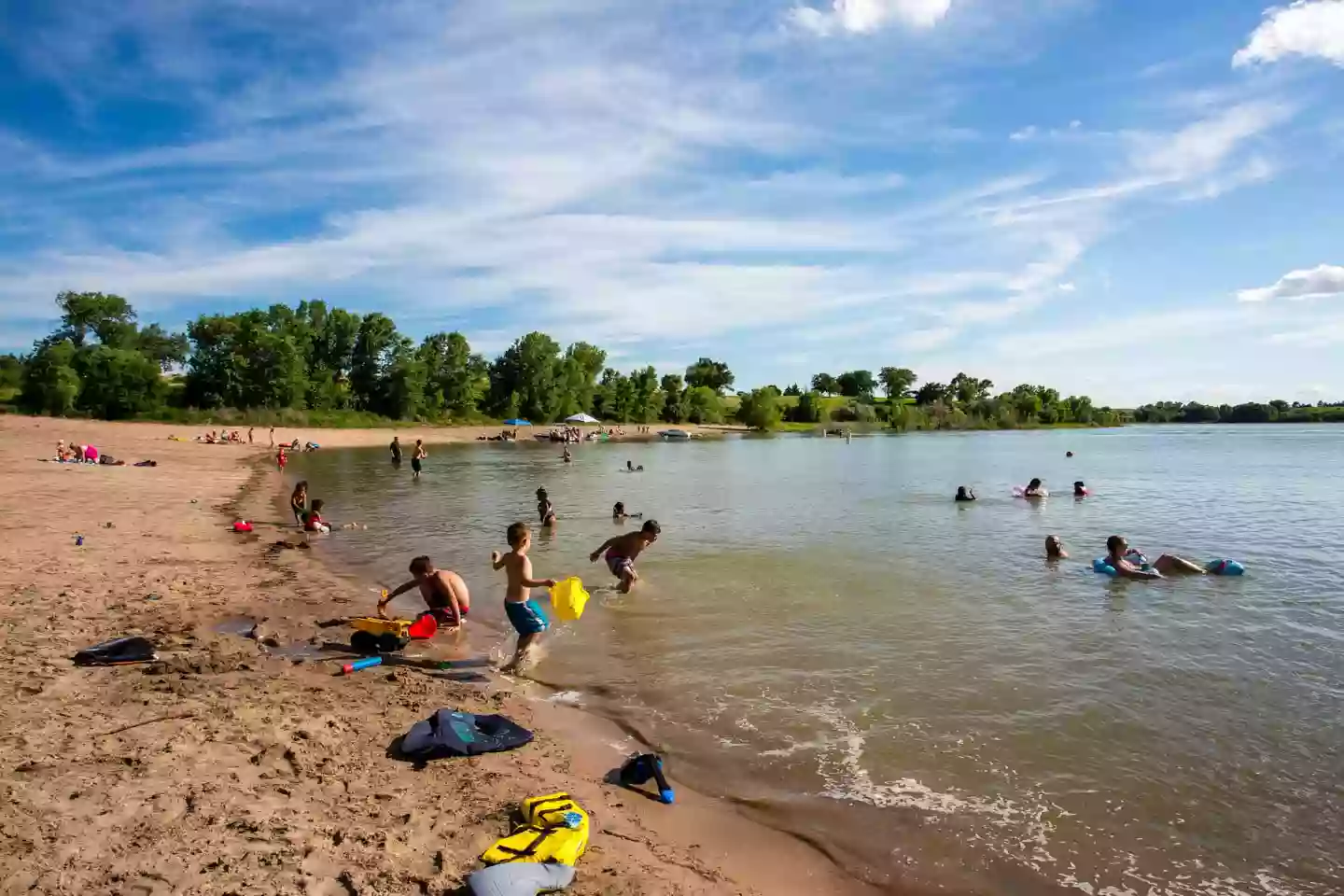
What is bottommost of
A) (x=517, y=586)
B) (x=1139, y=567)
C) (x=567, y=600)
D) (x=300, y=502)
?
(x=1139, y=567)

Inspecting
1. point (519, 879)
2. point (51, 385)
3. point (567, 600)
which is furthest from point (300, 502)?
point (51, 385)

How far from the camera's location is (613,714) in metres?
8.34

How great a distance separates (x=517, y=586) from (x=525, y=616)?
0.42 m

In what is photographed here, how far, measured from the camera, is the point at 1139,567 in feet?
54.0

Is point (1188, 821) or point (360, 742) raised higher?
point (360, 742)

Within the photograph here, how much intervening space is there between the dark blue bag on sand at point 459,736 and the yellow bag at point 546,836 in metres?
1.27

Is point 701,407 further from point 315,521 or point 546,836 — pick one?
point 546,836

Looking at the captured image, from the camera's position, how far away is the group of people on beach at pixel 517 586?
9742mm

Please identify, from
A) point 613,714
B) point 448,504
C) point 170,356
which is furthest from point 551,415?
point 613,714

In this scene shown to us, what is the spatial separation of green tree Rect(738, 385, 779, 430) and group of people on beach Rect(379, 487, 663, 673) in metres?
123

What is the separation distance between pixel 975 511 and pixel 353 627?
2425cm

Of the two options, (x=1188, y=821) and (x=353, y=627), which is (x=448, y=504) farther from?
(x=1188, y=821)

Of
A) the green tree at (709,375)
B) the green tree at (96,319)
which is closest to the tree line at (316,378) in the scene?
the green tree at (96,319)

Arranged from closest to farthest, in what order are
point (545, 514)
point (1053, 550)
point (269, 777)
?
1. point (269, 777)
2. point (1053, 550)
3. point (545, 514)
